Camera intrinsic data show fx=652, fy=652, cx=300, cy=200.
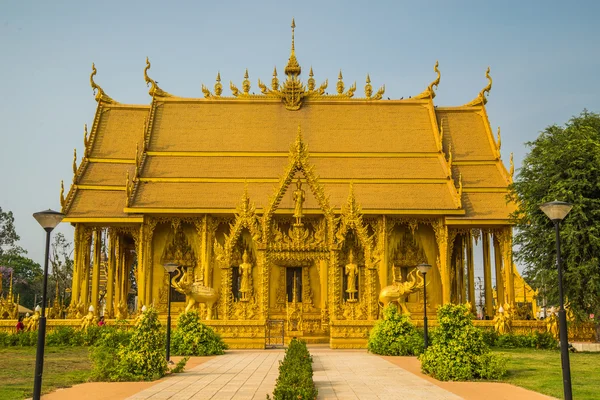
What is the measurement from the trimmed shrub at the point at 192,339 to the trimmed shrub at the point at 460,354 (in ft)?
23.7

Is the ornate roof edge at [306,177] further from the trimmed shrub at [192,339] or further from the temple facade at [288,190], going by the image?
the trimmed shrub at [192,339]

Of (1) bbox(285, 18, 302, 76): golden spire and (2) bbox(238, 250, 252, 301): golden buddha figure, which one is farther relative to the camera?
(1) bbox(285, 18, 302, 76): golden spire

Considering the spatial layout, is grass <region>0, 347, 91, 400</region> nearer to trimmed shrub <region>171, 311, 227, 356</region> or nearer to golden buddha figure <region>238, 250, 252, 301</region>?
trimmed shrub <region>171, 311, 227, 356</region>

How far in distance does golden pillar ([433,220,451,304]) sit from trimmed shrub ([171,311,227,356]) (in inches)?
477

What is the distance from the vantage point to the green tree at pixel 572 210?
66.2ft

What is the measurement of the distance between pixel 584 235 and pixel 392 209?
865 cm

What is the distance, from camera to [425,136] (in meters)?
31.8

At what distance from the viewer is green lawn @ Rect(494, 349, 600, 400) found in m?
11.7

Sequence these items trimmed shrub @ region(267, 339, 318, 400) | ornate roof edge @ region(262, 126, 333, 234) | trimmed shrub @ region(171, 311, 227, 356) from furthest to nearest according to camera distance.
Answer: ornate roof edge @ region(262, 126, 333, 234) → trimmed shrub @ region(171, 311, 227, 356) → trimmed shrub @ region(267, 339, 318, 400)

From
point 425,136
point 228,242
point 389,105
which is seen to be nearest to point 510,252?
point 425,136

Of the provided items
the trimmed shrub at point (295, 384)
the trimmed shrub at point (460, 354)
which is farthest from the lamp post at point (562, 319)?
the trimmed shrub at point (295, 384)

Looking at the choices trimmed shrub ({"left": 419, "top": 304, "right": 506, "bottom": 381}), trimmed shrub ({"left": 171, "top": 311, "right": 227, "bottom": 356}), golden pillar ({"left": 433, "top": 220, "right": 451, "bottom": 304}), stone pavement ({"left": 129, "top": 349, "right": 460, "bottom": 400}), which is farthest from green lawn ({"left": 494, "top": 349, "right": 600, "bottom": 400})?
trimmed shrub ({"left": 171, "top": 311, "right": 227, "bottom": 356})

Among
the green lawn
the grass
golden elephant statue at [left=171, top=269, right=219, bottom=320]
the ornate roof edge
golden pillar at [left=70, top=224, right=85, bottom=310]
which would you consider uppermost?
the ornate roof edge

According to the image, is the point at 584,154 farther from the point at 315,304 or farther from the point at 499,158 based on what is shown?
the point at 315,304
